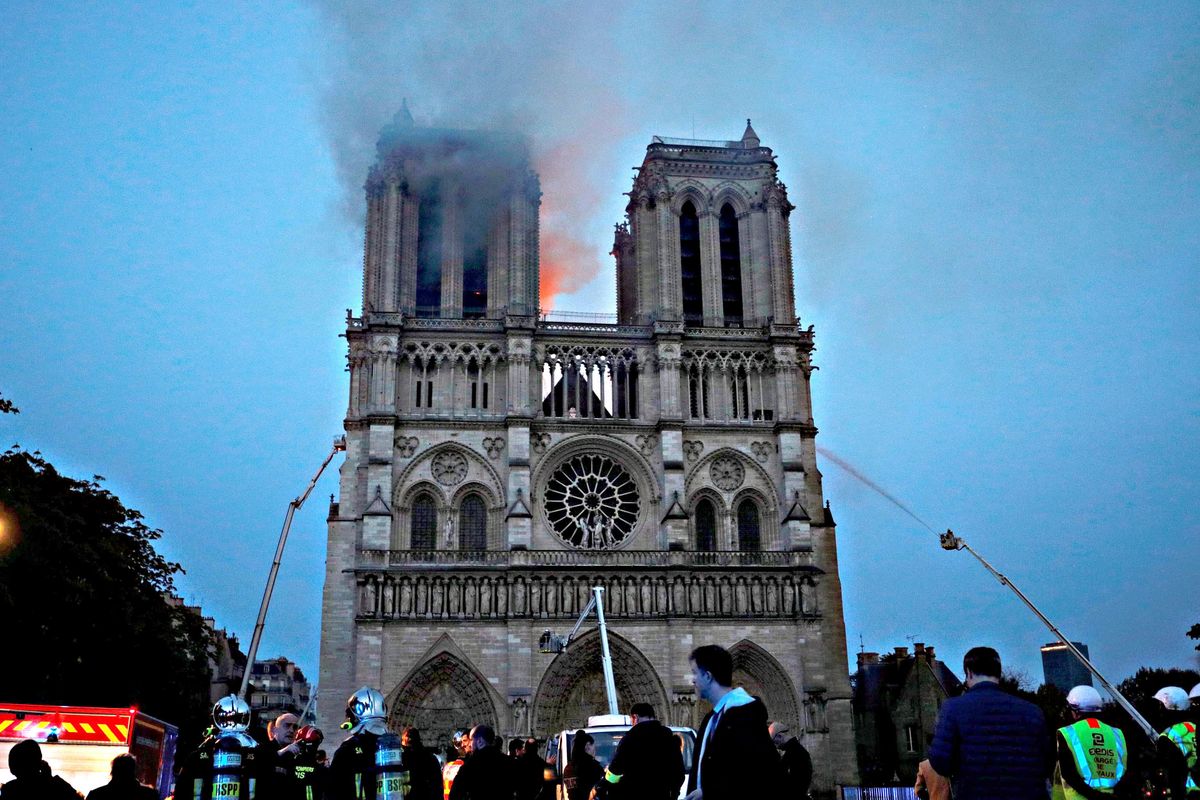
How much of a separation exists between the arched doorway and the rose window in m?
5.89

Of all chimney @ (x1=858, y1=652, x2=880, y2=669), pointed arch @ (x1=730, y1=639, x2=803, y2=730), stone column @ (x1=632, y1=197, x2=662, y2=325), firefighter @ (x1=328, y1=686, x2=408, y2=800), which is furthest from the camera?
chimney @ (x1=858, y1=652, x2=880, y2=669)

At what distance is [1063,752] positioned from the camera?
7.84m

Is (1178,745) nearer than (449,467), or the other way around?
(1178,745)

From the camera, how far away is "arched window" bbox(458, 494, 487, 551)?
41656 mm

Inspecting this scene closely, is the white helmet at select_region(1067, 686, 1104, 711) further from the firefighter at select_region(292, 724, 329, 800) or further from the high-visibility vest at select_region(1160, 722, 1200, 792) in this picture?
the firefighter at select_region(292, 724, 329, 800)

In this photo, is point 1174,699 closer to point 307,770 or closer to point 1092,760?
point 1092,760

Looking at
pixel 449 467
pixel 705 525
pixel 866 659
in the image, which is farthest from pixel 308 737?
pixel 866 659

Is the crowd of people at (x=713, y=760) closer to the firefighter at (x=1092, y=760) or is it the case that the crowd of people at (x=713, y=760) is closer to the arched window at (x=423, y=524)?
the firefighter at (x=1092, y=760)

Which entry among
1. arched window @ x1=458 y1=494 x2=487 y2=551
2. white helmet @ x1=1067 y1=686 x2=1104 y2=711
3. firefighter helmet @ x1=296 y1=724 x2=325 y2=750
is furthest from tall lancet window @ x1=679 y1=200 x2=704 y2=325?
white helmet @ x1=1067 y1=686 x2=1104 y2=711

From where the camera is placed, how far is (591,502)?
1694 inches

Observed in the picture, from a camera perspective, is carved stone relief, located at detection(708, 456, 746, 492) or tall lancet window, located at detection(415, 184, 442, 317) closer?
carved stone relief, located at detection(708, 456, 746, 492)

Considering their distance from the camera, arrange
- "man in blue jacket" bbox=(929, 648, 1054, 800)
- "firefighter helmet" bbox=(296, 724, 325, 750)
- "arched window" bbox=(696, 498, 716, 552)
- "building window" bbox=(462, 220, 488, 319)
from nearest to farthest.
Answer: "man in blue jacket" bbox=(929, 648, 1054, 800) < "firefighter helmet" bbox=(296, 724, 325, 750) < "arched window" bbox=(696, 498, 716, 552) < "building window" bbox=(462, 220, 488, 319)

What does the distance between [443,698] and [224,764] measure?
33079 millimetres

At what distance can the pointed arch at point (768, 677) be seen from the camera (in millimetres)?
40625
